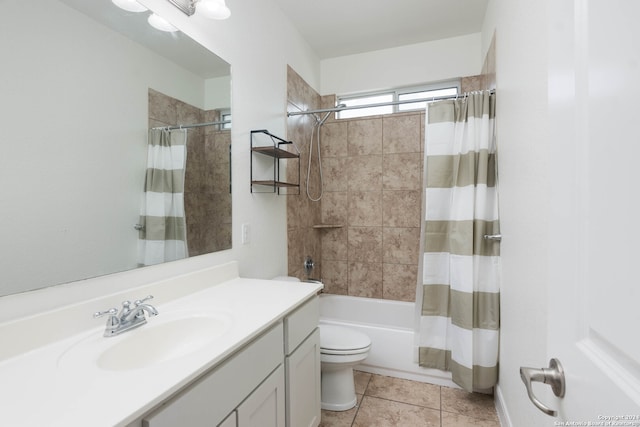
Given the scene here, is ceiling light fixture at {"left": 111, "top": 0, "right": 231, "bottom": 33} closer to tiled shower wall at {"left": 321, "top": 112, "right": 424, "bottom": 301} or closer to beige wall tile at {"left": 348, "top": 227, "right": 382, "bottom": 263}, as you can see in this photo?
tiled shower wall at {"left": 321, "top": 112, "right": 424, "bottom": 301}

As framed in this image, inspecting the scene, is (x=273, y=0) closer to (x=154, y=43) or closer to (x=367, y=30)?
(x=367, y=30)

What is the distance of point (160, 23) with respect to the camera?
4.08ft

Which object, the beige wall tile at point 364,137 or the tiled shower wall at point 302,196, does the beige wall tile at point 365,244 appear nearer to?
the tiled shower wall at point 302,196

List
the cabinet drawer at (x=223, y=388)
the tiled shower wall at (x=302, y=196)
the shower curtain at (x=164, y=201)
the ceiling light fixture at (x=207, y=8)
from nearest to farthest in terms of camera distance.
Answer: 1. the cabinet drawer at (x=223, y=388)
2. the shower curtain at (x=164, y=201)
3. the ceiling light fixture at (x=207, y=8)
4. the tiled shower wall at (x=302, y=196)

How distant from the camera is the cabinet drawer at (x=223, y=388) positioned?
68 cm

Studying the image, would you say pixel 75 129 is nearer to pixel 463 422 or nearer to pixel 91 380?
pixel 91 380

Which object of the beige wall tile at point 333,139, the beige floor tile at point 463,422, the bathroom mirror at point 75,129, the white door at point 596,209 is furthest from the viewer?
the beige wall tile at point 333,139

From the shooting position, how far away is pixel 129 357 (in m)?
0.93

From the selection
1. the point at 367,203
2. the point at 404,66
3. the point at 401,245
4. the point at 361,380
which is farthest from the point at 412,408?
the point at 404,66

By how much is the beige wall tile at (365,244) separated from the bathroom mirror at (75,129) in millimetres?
2011

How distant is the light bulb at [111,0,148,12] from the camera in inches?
42.6

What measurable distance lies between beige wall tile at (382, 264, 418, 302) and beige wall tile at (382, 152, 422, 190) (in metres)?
0.75

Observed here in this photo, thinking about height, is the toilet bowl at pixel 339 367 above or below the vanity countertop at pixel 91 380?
below

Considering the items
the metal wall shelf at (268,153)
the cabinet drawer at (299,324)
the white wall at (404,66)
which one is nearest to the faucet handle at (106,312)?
the cabinet drawer at (299,324)
